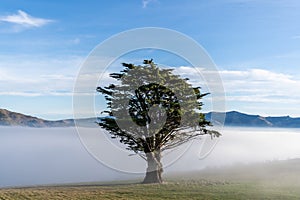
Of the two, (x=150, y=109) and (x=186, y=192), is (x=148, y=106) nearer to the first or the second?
(x=150, y=109)

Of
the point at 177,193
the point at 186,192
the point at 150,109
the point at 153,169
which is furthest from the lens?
the point at 153,169

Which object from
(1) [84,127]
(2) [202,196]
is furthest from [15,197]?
(2) [202,196]

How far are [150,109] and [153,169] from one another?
695 centimetres

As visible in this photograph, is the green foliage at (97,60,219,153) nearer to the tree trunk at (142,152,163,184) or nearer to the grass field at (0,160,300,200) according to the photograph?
the tree trunk at (142,152,163,184)

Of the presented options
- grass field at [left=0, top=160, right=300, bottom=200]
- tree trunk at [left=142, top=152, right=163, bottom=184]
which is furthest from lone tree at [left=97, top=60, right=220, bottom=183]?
grass field at [left=0, top=160, right=300, bottom=200]

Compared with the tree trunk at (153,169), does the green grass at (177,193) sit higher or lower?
lower

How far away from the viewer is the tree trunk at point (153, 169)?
44.1 metres

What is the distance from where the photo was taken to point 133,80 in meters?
42.7

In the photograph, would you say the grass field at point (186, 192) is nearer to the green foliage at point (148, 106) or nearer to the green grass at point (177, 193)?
the green grass at point (177, 193)

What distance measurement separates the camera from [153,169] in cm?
4441

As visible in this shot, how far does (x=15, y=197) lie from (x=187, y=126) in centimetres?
2073

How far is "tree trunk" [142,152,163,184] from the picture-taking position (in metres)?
44.1

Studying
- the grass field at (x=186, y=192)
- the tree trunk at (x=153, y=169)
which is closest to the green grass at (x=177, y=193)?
the grass field at (x=186, y=192)

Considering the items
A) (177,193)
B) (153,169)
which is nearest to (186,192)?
(177,193)
